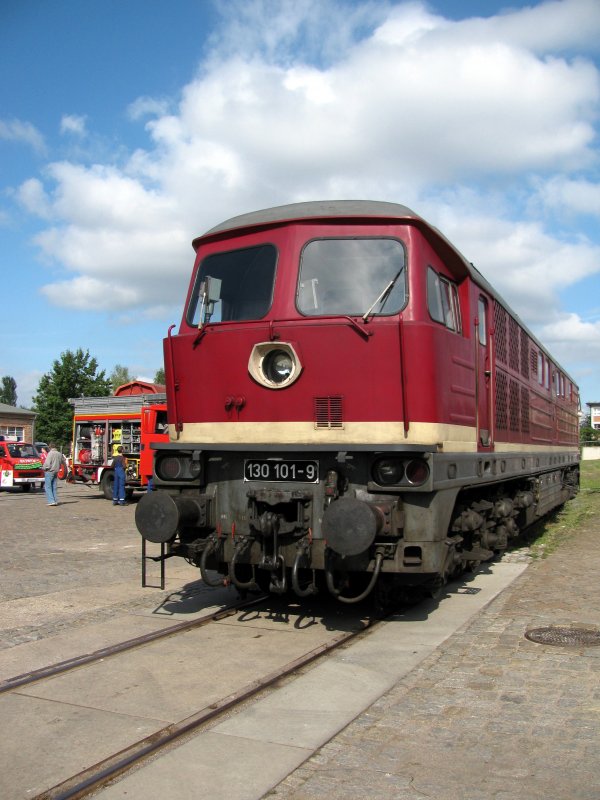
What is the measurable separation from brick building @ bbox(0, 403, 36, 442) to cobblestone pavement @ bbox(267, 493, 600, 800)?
5875 centimetres

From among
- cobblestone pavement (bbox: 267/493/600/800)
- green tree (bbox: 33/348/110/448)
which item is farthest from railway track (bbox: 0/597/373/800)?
green tree (bbox: 33/348/110/448)

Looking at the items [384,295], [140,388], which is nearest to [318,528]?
[384,295]

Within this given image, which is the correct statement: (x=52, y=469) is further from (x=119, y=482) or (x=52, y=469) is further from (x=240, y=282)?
(x=240, y=282)

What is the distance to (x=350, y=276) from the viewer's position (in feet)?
21.3

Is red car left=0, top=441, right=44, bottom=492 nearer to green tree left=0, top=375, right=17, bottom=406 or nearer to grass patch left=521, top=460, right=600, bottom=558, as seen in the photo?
grass patch left=521, top=460, right=600, bottom=558

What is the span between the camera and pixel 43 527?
49.5ft

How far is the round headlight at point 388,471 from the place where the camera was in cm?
602

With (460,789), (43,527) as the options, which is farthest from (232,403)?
(43,527)

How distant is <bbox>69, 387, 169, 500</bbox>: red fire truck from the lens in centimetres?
2102

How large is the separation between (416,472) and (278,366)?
1494 mm

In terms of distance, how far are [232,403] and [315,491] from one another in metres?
1.09

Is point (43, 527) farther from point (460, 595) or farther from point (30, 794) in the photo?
point (30, 794)

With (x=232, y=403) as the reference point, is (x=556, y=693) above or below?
below

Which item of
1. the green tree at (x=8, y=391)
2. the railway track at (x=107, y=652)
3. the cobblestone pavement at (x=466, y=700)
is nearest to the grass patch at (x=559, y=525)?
the cobblestone pavement at (x=466, y=700)
